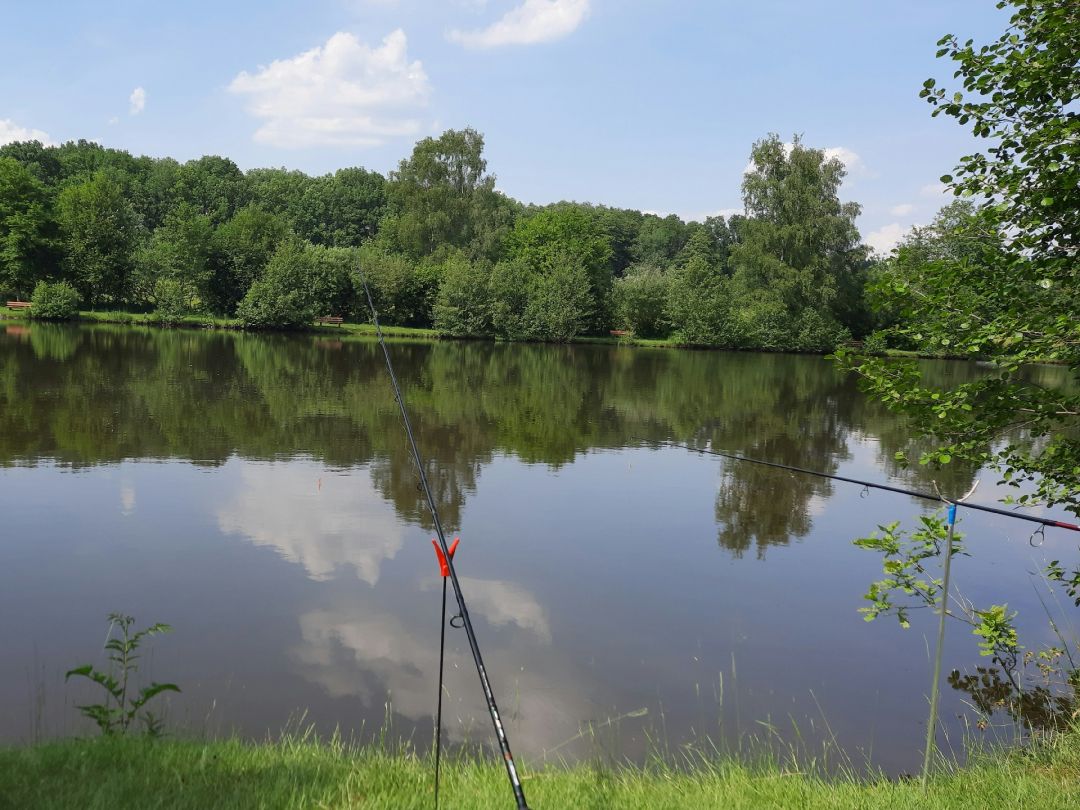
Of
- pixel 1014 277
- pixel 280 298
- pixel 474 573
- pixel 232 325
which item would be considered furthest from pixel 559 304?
pixel 1014 277

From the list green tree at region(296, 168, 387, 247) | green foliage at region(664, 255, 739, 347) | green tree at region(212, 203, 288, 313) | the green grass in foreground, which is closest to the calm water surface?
the green grass in foreground

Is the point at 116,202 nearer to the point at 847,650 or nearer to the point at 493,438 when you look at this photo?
the point at 493,438

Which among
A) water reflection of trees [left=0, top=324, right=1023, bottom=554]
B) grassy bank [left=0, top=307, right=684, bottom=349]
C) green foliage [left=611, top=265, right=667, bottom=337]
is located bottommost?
water reflection of trees [left=0, top=324, right=1023, bottom=554]

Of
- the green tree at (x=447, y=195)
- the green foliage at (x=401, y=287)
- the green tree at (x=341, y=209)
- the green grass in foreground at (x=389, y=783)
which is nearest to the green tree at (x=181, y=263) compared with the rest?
the green foliage at (x=401, y=287)

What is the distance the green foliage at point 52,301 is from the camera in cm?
5334

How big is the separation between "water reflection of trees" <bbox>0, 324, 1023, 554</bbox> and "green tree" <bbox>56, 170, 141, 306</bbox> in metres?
18.8

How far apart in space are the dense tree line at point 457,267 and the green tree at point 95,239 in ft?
0.40

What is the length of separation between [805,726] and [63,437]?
1559 centimetres

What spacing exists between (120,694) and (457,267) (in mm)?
56893

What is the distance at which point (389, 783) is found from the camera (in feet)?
14.3

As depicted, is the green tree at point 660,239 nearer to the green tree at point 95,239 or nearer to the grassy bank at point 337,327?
the grassy bank at point 337,327

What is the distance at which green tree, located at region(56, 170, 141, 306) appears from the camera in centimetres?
5803

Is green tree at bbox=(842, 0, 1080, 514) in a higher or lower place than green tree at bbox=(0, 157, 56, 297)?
lower

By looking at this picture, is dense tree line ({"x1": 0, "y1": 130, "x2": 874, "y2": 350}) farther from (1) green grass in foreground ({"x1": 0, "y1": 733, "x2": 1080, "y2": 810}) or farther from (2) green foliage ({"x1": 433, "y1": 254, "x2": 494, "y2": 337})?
(1) green grass in foreground ({"x1": 0, "y1": 733, "x2": 1080, "y2": 810})
